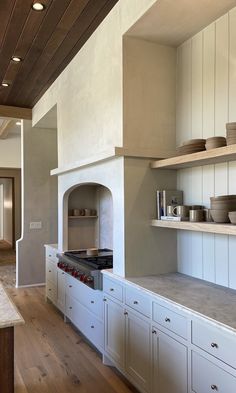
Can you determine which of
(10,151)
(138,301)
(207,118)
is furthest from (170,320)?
(10,151)

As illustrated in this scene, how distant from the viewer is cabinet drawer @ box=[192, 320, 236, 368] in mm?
1729

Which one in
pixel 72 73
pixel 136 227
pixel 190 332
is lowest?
pixel 190 332

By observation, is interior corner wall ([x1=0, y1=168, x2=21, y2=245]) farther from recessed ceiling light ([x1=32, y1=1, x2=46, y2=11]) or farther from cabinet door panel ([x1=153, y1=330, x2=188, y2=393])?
cabinet door panel ([x1=153, y1=330, x2=188, y2=393])

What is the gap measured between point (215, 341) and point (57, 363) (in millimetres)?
1926

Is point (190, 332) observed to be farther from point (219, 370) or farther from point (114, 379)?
point (114, 379)

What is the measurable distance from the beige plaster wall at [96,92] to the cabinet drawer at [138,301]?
129cm

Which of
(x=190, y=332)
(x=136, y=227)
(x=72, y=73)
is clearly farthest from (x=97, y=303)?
(x=72, y=73)

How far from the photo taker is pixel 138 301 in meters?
2.57

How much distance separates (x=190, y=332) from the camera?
2021 mm

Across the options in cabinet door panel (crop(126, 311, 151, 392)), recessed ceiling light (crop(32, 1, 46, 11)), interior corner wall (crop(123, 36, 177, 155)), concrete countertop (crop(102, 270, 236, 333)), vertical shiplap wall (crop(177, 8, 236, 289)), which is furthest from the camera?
interior corner wall (crop(123, 36, 177, 155))

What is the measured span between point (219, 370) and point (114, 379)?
1.38 metres

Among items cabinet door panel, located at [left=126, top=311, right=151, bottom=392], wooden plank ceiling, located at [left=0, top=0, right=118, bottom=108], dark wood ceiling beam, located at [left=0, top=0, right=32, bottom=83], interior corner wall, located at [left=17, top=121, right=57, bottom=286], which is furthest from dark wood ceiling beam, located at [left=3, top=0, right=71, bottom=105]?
cabinet door panel, located at [left=126, top=311, right=151, bottom=392]

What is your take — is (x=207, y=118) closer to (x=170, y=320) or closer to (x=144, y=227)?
(x=144, y=227)

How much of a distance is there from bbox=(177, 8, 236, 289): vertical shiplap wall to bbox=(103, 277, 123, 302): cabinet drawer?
2.11 ft
